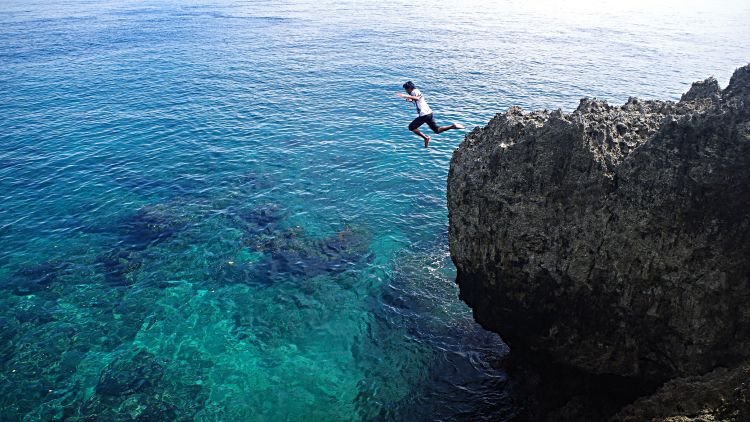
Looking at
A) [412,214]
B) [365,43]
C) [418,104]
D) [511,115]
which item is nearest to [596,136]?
[511,115]

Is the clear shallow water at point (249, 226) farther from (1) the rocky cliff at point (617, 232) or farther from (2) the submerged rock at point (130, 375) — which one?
(1) the rocky cliff at point (617, 232)

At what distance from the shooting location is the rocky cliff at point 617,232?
482 inches

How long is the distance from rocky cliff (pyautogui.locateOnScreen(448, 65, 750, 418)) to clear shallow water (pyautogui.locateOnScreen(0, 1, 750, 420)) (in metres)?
5.25

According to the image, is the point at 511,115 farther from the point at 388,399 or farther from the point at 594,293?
the point at 388,399

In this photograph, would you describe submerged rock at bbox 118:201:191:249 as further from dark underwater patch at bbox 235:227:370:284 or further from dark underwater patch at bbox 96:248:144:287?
dark underwater patch at bbox 235:227:370:284

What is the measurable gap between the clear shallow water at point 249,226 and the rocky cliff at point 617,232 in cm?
525

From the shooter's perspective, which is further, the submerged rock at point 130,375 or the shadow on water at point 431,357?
the submerged rock at point 130,375

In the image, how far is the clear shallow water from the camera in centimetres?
1905

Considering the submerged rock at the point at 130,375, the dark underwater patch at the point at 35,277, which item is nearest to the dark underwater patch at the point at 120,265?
the dark underwater patch at the point at 35,277

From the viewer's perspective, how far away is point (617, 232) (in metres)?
13.2

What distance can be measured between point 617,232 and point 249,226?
22403 millimetres

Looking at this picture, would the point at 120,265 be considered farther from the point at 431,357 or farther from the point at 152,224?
the point at 431,357

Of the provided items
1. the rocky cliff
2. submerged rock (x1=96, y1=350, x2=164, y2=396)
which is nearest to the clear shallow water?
submerged rock (x1=96, y1=350, x2=164, y2=396)

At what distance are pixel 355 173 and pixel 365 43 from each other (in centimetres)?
4985
